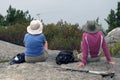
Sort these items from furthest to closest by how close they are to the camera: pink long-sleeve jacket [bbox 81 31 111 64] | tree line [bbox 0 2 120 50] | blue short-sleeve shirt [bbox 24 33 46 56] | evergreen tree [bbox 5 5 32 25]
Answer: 1. evergreen tree [bbox 5 5 32 25]
2. tree line [bbox 0 2 120 50]
3. blue short-sleeve shirt [bbox 24 33 46 56]
4. pink long-sleeve jacket [bbox 81 31 111 64]

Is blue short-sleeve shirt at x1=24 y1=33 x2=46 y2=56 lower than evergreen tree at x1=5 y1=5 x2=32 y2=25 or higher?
lower

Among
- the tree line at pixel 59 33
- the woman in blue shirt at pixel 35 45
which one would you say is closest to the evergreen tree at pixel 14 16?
the tree line at pixel 59 33

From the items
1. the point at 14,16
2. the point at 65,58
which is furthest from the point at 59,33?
the point at 65,58

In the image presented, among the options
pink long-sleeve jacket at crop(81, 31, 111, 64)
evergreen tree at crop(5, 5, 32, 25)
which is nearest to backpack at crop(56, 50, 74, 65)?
pink long-sleeve jacket at crop(81, 31, 111, 64)

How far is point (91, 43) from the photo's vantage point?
12.9 metres

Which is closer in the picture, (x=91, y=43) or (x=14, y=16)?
(x=91, y=43)

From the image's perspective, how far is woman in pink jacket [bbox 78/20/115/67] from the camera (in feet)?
42.2

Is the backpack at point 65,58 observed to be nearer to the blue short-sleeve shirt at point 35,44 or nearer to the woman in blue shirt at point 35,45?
the woman in blue shirt at point 35,45

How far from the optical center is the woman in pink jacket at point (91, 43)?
12.9 m

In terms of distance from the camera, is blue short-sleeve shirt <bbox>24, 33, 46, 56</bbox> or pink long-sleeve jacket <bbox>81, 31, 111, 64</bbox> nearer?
pink long-sleeve jacket <bbox>81, 31, 111, 64</bbox>

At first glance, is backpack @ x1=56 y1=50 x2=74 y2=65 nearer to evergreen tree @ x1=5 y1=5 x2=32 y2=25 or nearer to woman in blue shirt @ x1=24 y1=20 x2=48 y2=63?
woman in blue shirt @ x1=24 y1=20 x2=48 y2=63

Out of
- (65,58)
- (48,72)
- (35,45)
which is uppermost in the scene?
(35,45)

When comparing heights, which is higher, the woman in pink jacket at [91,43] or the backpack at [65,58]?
the woman in pink jacket at [91,43]

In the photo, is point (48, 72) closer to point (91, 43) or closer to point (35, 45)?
point (35, 45)
